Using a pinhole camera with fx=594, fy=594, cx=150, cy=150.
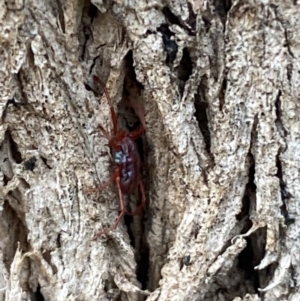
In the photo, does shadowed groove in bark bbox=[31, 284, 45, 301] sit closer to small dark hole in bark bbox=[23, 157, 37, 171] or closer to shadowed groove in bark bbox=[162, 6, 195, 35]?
small dark hole in bark bbox=[23, 157, 37, 171]

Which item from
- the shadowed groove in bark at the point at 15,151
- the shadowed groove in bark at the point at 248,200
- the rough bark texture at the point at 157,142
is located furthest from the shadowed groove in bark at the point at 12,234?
the shadowed groove in bark at the point at 248,200

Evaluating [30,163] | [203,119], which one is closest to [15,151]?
[30,163]

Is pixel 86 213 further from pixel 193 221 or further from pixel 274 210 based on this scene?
pixel 274 210

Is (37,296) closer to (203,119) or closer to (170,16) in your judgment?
(203,119)

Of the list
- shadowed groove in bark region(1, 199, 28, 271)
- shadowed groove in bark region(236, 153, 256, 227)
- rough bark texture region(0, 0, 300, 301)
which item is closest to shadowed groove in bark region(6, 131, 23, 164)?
rough bark texture region(0, 0, 300, 301)

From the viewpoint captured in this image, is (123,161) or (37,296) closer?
(123,161)

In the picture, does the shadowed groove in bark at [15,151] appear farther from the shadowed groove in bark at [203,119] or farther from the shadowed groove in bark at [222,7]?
the shadowed groove in bark at [222,7]
